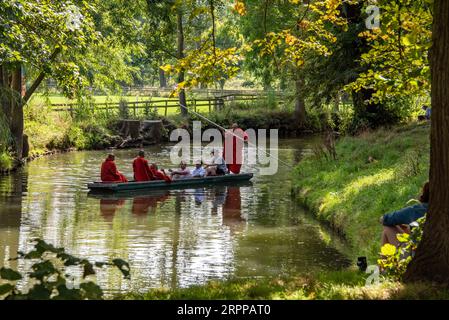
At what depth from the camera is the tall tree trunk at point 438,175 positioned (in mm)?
8062

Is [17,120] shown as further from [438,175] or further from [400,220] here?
[438,175]

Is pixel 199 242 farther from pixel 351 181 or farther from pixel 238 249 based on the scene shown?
pixel 351 181

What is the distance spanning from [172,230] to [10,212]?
4.65 metres

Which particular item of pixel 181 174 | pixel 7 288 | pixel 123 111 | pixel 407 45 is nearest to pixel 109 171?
pixel 181 174

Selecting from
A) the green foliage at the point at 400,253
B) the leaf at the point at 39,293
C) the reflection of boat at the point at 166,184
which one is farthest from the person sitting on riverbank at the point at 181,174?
the leaf at the point at 39,293

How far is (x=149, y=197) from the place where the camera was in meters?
23.0

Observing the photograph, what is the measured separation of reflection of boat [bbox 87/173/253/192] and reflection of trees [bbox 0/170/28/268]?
90.7 inches

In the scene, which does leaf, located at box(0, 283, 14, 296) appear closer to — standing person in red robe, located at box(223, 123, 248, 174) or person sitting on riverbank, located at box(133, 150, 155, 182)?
person sitting on riverbank, located at box(133, 150, 155, 182)

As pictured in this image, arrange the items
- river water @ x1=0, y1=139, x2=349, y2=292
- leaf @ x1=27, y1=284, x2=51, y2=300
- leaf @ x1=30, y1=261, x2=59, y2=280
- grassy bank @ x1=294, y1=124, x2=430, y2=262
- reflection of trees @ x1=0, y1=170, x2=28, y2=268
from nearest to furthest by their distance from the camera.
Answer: leaf @ x1=27, y1=284, x2=51, y2=300, leaf @ x1=30, y1=261, x2=59, y2=280, river water @ x1=0, y1=139, x2=349, y2=292, reflection of trees @ x1=0, y1=170, x2=28, y2=268, grassy bank @ x1=294, y1=124, x2=430, y2=262

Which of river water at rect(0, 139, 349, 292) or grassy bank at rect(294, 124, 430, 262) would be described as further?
grassy bank at rect(294, 124, 430, 262)

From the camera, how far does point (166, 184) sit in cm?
2456

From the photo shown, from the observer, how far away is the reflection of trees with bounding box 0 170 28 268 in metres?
15.5

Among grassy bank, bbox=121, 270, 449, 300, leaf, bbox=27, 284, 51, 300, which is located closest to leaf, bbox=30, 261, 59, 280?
leaf, bbox=27, 284, 51, 300

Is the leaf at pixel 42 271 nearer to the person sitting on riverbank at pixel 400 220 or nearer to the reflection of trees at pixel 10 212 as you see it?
the person sitting on riverbank at pixel 400 220
